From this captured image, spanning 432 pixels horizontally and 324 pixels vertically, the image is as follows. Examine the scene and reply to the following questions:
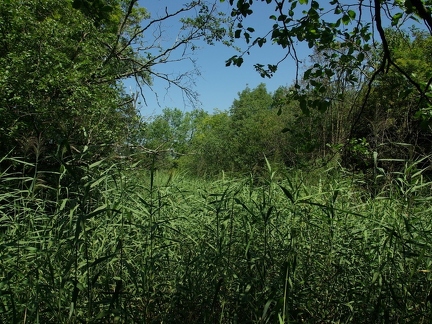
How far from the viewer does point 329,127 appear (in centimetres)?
1476

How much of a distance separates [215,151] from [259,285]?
1804 cm

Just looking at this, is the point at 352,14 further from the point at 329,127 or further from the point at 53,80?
the point at 329,127

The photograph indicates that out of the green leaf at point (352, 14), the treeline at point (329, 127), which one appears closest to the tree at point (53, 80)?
the treeline at point (329, 127)

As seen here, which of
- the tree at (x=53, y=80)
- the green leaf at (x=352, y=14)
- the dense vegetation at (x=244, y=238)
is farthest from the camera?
the tree at (x=53, y=80)

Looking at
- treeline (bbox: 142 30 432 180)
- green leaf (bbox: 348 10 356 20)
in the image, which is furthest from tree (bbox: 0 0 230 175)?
green leaf (bbox: 348 10 356 20)

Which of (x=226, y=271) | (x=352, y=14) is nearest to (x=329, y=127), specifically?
(x=352, y=14)

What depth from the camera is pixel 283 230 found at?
284 cm

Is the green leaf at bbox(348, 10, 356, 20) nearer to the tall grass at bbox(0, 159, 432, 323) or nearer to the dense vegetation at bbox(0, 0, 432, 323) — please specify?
the dense vegetation at bbox(0, 0, 432, 323)

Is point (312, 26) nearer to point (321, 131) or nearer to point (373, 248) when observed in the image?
point (373, 248)

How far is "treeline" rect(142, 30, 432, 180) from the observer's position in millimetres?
2775

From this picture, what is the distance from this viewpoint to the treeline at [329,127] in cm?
278

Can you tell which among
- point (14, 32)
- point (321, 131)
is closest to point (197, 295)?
point (14, 32)

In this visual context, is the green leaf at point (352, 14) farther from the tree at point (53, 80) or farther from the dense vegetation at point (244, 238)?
the tree at point (53, 80)

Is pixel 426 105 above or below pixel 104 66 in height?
below
